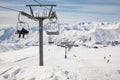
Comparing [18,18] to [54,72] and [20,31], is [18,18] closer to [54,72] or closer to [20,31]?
[20,31]

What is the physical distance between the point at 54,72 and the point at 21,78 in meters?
2.67

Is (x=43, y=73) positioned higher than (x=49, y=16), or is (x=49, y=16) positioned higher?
(x=49, y=16)

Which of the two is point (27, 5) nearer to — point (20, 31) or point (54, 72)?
point (20, 31)

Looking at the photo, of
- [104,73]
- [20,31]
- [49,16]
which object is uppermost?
[49,16]

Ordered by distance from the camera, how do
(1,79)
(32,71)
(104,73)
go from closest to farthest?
1. (1,79)
2. (32,71)
3. (104,73)

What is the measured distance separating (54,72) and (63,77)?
107 centimetres

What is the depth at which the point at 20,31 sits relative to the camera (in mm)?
23031

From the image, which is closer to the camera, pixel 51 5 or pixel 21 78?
pixel 21 78

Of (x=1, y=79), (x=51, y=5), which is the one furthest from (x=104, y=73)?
(x=1, y=79)

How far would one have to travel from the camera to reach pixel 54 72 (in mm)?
18516

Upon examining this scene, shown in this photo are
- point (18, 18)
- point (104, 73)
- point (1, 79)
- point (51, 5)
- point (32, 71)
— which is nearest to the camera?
Answer: point (1, 79)

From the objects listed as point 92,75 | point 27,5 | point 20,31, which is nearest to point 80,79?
point 92,75

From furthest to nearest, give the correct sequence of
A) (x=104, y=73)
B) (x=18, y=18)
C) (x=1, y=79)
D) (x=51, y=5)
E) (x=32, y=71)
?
(x=51, y=5) → (x=104, y=73) → (x=18, y=18) → (x=32, y=71) → (x=1, y=79)

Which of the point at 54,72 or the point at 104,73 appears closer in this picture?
the point at 54,72
